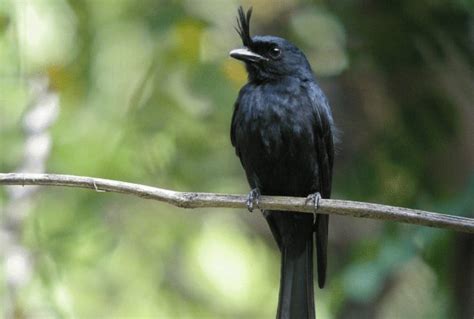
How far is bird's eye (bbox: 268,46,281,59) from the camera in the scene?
15.7 ft

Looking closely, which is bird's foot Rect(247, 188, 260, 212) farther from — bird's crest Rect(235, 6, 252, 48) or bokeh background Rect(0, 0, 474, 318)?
bird's crest Rect(235, 6, 252, 48)

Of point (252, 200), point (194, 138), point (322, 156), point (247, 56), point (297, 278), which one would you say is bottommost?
point (297, 278)

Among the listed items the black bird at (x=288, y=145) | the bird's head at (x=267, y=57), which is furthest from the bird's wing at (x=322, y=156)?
the bird's head at (x=267, y=57)

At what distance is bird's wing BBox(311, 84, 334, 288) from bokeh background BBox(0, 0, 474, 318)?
9.7 inches

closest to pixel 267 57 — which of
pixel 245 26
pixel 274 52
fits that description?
pixel 274 52

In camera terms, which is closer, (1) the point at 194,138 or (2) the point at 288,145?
(2) the point at 288,145

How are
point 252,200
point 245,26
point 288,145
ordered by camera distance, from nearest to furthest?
point 252,200 → point 288,145 → point 245,26

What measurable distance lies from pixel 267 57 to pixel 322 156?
635 millimetres

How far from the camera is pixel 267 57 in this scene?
4.77 meters

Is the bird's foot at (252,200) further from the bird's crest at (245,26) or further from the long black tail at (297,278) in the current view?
the bird's crest at (245,26)

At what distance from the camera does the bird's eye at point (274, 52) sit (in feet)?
15.7

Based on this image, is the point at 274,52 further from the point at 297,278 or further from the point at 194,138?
the point at 297,278

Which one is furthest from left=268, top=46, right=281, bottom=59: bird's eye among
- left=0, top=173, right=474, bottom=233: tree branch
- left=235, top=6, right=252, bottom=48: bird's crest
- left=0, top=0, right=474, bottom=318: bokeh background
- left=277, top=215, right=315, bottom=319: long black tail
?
left=0, top=173, right=474, bottom=233: tree branch

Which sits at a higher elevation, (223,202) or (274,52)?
(274,52)
